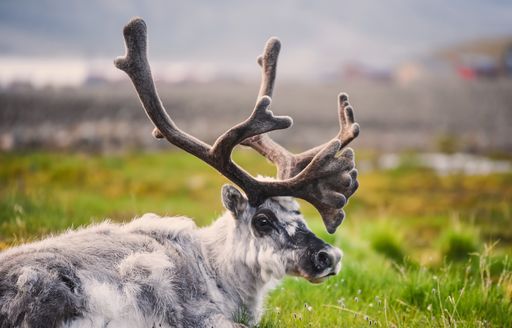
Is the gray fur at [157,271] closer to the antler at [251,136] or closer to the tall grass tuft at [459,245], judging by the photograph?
the antler at [251,136]

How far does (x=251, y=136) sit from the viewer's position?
5.84 m

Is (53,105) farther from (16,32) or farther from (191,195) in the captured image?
(16,32)

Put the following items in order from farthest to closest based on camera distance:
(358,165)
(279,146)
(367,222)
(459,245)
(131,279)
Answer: (358,165) < (367,222) < (459,245) < (279,146) < (131,279)

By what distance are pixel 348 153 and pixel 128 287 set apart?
2.54 meters

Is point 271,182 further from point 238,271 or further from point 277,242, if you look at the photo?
point 238,271

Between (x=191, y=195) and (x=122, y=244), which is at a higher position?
(x=122, y=244)

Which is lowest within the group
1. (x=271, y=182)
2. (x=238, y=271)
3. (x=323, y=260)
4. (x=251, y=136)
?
(x=238, y=271)

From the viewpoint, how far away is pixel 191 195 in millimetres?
19078

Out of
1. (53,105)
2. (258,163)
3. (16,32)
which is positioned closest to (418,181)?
(258,163)

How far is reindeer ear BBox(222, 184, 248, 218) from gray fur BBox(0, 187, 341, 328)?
0.4 inches

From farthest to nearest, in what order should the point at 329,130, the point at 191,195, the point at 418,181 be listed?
the point at 329,130
the point at 418,181
the point at 191,195

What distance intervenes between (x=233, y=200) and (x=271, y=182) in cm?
44

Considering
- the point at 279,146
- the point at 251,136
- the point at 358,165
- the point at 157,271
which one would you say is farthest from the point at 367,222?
the point at 358,165

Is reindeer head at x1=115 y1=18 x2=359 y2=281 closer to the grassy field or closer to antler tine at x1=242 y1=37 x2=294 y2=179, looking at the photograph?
antler tine at x1=242 y1=37 x2=294 y2=179
